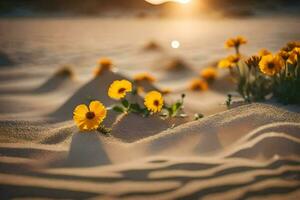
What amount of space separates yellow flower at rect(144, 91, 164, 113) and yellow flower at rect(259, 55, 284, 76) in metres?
0.79

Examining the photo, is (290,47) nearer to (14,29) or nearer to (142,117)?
(142,117)

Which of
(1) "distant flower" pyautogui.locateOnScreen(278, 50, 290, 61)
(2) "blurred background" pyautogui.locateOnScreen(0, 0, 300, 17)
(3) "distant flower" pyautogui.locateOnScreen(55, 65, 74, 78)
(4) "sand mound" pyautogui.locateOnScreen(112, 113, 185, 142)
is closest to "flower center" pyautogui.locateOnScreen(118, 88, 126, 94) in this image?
(4) "sand mound" pyautogui.locateOnScreen(112, 113, 185, 142)

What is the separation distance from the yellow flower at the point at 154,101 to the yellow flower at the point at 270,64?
790mm

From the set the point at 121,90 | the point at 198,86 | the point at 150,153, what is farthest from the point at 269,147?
the point at 198,86

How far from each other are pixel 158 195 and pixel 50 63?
Answer: 19.2 ft

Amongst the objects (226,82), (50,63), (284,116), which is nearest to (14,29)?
(50,63)

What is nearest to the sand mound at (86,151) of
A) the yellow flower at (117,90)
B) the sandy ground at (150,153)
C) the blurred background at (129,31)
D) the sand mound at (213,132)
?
the sandy ground at (150,153)

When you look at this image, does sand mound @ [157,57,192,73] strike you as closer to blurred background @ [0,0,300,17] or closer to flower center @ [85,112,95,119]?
flower center @ [85,112,95,119]

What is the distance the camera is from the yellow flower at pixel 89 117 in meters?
2.97

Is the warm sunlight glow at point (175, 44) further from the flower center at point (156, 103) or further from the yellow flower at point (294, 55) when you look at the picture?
the flower center at point (156, 103)

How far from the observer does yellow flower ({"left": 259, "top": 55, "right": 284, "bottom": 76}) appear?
136 inches

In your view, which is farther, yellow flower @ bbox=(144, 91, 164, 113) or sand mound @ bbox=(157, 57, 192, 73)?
sand mound @ bbox=(157, 57, 192, 73)

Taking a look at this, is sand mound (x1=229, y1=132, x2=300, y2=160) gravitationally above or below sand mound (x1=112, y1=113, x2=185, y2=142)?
below

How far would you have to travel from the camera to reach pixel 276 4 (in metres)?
17.6
